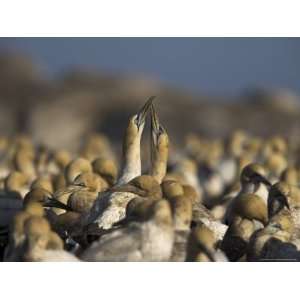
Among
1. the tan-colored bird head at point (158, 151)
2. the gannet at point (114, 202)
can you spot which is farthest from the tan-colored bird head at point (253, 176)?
the gannet at point (114, 202)

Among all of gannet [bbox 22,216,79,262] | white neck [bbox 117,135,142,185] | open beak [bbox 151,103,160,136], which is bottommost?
gannet [bbox 22,216,79,262]

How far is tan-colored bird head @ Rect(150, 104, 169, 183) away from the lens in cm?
1123

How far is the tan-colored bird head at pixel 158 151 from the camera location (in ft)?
36.8

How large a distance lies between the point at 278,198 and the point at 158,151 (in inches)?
54.0

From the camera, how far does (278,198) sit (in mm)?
10625

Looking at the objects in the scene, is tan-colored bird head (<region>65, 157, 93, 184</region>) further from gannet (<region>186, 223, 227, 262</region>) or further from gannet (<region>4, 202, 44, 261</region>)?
gannet (<region>186, 223, 227, 262</region>)

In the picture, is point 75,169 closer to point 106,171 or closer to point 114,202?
point 106,171

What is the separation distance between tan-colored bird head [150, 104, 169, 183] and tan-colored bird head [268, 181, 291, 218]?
3.60 feet

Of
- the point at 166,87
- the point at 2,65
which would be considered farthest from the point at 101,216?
the point at 2,65

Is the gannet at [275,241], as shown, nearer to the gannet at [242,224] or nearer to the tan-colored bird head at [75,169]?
the gannet at [242,224]

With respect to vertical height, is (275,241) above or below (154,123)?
below

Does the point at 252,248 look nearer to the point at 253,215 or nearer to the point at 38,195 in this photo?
the point at 253,215

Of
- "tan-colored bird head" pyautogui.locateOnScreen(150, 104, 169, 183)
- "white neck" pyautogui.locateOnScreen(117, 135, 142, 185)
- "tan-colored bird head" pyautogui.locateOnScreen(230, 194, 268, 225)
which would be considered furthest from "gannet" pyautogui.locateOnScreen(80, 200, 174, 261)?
"tan-colored bird head" pyautogui.locateOnScreen(150, 104, 169, 183)

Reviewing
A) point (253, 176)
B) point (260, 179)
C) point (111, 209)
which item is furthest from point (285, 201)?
point (253, 176)
